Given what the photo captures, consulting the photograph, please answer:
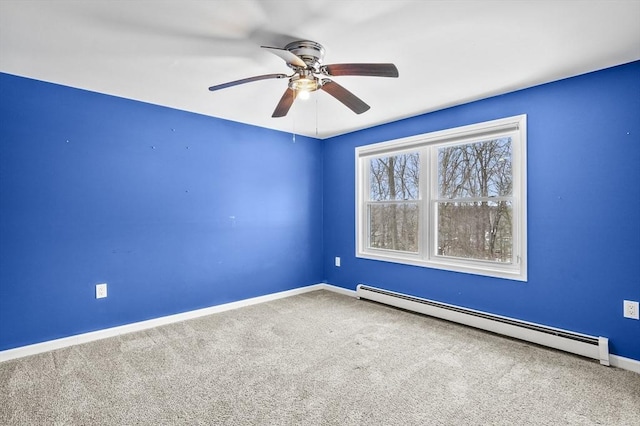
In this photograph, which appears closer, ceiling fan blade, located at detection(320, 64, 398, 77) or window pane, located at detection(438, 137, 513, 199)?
ceiling fan blade, located at detection(320, 64, 398, 77)

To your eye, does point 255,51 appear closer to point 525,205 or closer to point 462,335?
point 525,205

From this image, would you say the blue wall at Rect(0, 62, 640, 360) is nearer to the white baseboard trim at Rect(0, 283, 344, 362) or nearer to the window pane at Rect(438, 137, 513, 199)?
the white baseboard trim at Rect(0, 283, 344, 362)

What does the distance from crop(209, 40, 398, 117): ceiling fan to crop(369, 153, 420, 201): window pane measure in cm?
162

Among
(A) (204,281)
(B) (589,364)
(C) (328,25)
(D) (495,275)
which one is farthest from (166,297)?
(B) (589,364)

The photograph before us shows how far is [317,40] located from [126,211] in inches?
92.4

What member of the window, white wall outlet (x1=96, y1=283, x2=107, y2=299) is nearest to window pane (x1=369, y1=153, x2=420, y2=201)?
the window

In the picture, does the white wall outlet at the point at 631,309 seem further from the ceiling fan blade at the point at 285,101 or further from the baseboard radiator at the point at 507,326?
the ceiling fan blade at the point at 285,101

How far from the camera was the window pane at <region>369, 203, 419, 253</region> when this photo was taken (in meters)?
3.79

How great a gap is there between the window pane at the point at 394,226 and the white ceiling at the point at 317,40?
1428mm

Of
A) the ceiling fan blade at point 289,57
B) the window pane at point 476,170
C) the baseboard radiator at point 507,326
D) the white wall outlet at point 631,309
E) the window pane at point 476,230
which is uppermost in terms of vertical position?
the ceiling fan blade at point 289,57

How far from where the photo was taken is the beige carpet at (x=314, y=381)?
178 cm

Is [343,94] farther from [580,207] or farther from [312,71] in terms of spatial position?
[580,207]

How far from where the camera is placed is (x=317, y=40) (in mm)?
2039

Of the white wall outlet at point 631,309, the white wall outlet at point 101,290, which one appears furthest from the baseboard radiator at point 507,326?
the white wall outlet at point 101,290
